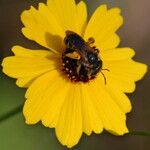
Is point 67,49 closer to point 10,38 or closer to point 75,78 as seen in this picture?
point 75,78

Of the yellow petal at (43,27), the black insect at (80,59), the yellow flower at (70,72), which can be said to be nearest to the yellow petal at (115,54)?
the yellow flower at (70,72)

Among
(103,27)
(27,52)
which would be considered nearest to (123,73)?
(103,27)

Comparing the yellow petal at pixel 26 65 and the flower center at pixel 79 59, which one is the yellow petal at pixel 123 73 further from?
the yellow petal at pixel 26 65

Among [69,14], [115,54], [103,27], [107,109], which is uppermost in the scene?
[69,14]

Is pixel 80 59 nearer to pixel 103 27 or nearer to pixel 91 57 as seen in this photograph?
pixel 91 57

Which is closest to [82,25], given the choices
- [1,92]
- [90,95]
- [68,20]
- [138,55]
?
[68,20]
